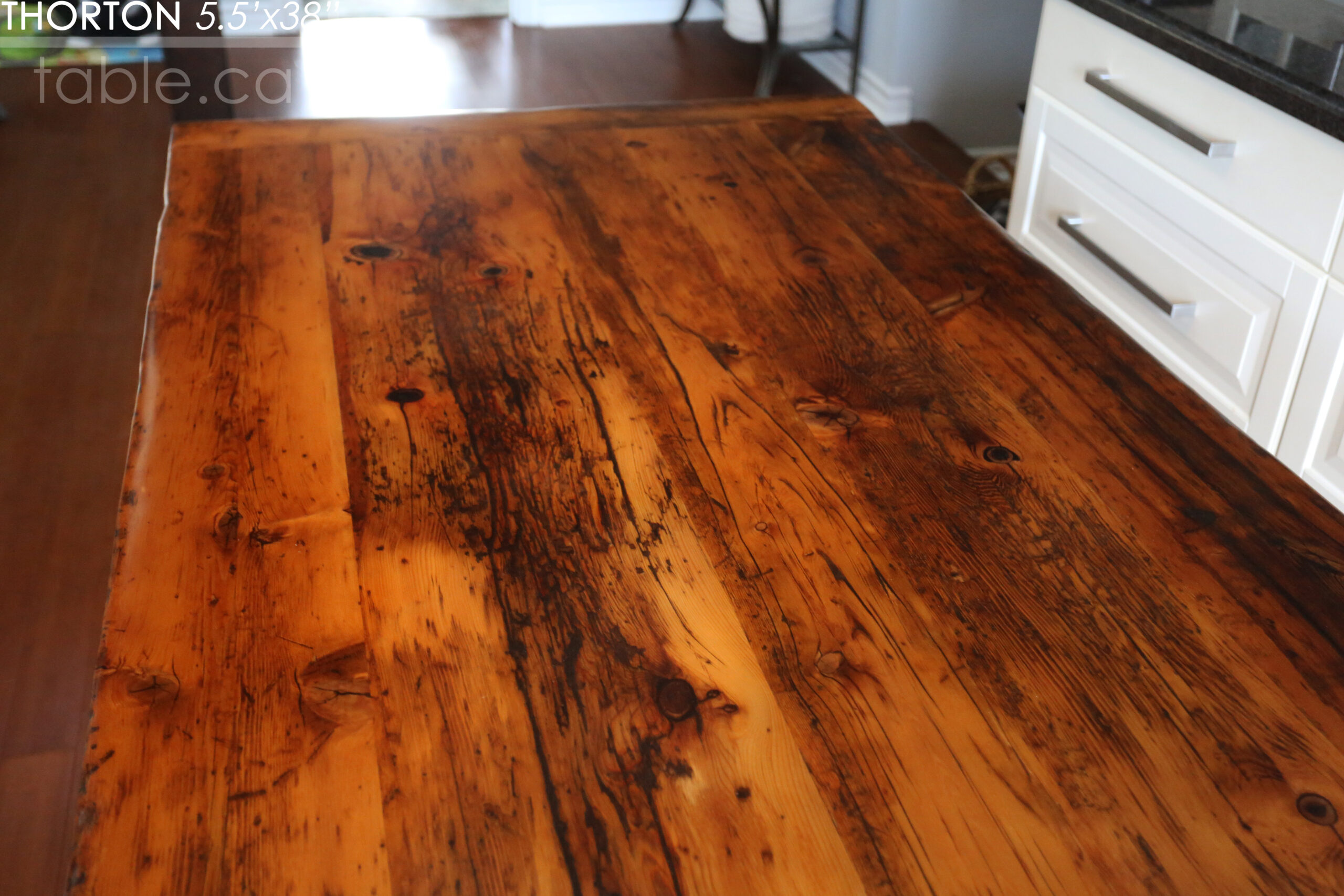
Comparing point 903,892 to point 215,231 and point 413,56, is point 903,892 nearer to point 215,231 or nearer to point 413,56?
point 215,231

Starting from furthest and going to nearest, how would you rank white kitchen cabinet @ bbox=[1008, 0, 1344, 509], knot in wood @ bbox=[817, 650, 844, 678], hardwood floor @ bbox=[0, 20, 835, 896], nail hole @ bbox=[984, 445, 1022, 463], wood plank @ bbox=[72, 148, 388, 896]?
hardwood floor @ bbox=[0, 20, 835, 896], white kitchen cabinet @ bbox=[1008, 0, 1344, 509], nail hole @ bbox=[984, 445, 1022, 463], knot in wood @ bbox=[817, 650, 844, 678], wood plank @ bbox=[72, 148, 388, 896]

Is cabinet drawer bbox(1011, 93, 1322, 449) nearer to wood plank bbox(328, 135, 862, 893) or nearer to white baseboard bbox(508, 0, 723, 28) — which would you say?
wood plank bbox(328, 135, 862, 893)

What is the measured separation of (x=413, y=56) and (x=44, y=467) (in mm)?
2643

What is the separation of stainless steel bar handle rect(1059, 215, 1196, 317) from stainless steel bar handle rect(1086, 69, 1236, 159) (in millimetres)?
199

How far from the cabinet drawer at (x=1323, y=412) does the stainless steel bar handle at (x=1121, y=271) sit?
188 mm

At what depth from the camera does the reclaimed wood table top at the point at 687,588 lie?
0.66 m

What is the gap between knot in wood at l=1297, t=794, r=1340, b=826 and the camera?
670 millimetres

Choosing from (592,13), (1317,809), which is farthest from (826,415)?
(592,13)

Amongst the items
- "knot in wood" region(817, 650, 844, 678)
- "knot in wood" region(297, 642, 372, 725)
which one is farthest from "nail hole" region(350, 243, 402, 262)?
"knot in wood" region(817, 650, 844, 678)

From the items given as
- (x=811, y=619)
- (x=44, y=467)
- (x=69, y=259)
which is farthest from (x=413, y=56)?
(x=811, y=619)

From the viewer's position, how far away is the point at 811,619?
2.67 feet

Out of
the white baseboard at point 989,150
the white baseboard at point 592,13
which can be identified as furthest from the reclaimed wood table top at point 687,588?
the white baseboard at point 592,13

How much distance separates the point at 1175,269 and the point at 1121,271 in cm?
8

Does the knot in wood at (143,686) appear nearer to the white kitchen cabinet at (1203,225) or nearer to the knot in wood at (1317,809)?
the knot in wood at (1317,809)
